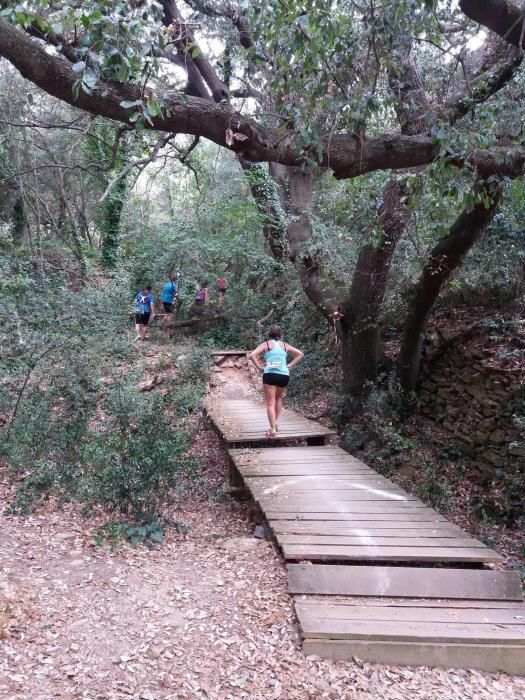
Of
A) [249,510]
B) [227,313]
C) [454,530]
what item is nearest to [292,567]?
[454,530]

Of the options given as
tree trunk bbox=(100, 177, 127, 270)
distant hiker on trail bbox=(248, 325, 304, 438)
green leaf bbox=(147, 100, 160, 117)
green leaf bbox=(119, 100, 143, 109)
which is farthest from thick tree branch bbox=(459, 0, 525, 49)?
tree trunk bbox=(100, 177, 127, 270)

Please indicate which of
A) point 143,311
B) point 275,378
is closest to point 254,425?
point 275,378

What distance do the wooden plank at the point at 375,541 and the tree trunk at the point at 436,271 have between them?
152 inches

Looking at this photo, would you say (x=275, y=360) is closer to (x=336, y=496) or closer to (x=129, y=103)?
(x=336, y=496)

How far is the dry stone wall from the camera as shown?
678 centimetres

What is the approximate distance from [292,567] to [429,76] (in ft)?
23.3

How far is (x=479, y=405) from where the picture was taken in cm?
747

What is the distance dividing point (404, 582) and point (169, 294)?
1240cm

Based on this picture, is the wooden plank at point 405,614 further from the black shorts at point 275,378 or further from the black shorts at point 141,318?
the black shorts at point 141,318

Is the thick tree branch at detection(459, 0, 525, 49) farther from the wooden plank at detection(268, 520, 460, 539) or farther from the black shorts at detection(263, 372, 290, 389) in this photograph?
the black shorts at detection(263, 372, 290, 389)

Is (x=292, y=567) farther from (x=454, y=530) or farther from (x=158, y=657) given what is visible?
(x=454, y=530)

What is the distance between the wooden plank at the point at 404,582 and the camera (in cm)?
353

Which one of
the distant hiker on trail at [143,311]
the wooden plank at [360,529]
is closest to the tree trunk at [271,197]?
the distant hiker on trail at [143,311]

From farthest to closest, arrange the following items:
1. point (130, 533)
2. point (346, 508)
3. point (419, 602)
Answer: point (346, 508) < point (130, 533) < point (419, 602)
